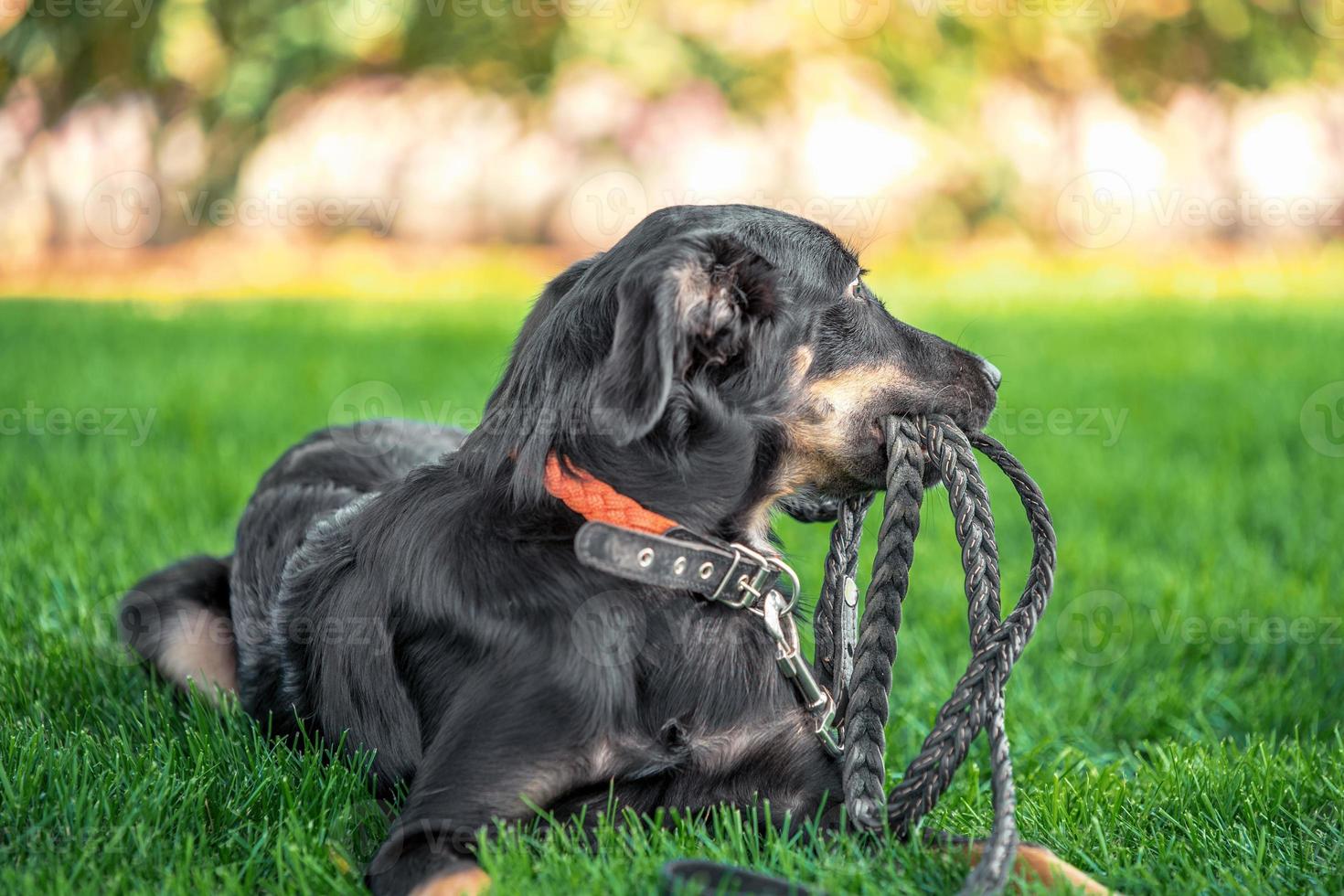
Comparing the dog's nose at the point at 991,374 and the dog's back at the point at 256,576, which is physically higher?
the dog's nose at the point at 991,374

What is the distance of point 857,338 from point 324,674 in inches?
57.6

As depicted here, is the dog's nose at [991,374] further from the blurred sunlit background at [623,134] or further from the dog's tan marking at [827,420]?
the blurred sunlit background at [623,134]

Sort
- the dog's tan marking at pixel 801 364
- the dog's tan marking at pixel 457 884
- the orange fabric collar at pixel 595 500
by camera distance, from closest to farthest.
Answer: the dog's tan marking at pixel 457 884 < the orange fabric collar at pixel 595 500 < the dog's tan marking at pixel 801 364

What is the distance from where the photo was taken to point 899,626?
2752 millimetres

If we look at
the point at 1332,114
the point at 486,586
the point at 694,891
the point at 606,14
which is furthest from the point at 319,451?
the point at 1332,114

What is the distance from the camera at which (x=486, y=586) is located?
2.59 metres

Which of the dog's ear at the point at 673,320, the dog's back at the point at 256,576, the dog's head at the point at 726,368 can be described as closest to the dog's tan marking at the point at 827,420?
the dog's head at the point at 726,368

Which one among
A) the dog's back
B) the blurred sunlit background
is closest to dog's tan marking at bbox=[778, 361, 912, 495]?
the dog's back

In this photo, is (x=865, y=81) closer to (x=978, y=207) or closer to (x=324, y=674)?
(x=978, y=207)

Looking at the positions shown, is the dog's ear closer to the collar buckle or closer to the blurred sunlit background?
the collar buckle

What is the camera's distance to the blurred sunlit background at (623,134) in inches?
493

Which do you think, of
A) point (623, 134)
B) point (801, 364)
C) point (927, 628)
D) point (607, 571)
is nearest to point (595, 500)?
point (607, 571)

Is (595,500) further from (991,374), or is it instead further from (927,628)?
(927,628)

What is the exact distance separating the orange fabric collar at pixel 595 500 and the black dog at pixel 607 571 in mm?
14
